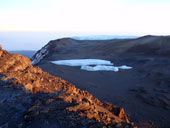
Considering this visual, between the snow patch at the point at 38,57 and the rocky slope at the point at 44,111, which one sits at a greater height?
the rocky slope at the point at 44,111

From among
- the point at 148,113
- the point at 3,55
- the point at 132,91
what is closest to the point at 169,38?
the point at 132,91

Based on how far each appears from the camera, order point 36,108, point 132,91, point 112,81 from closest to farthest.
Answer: point 36,108, point 132,91, point 112,81

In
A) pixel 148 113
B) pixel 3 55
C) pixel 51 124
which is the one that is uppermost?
pixel 3 55

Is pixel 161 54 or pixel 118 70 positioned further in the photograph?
pixel 161 54

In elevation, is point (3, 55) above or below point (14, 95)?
above

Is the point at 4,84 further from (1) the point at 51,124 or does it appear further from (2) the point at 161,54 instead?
(2) the point at 161,54

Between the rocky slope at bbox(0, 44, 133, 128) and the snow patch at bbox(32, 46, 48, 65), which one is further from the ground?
the rocky slope at bbox(0, 44, 133, 128)

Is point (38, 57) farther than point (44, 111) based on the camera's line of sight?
Yes

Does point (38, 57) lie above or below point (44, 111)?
below

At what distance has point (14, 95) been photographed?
10.2 feet

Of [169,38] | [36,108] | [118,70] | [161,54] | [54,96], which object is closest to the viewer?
[36,108]

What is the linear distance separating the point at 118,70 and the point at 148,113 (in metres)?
6.44

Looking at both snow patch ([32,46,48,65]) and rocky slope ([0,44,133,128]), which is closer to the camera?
rocky slope ([0,44,133,128])

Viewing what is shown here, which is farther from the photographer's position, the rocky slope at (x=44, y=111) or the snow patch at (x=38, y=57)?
the snow patch at (x=38, y=57)
